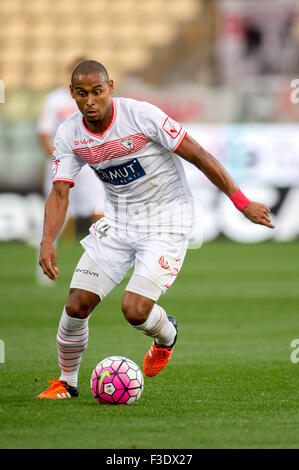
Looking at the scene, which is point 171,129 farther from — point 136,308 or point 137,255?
point 136,308

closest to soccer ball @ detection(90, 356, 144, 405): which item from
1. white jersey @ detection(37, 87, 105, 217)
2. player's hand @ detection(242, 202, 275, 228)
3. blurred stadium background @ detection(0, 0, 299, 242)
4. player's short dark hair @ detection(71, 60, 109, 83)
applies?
player's hand @ detection(242, 202, 275, 228)

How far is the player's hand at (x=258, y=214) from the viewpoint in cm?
532

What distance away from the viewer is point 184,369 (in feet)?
22.1

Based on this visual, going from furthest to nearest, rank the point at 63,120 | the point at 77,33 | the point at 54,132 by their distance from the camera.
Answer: the point at 77,33 → the point at 54,132 → the point at 63,120

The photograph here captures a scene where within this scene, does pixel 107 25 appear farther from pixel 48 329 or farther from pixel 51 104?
pixel 48 329

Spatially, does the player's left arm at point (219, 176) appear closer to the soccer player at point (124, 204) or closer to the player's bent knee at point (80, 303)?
the soccer player at point (124, 204)

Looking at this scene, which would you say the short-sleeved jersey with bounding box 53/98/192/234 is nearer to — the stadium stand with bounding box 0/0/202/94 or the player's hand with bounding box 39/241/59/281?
the player's hand with bounding box 39/241/59/281

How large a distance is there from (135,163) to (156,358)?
4.37 feet

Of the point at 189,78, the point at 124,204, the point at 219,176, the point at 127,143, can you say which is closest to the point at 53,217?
the point at 124,204

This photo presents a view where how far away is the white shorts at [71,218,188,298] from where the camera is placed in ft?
18.6

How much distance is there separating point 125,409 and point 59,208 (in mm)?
1289

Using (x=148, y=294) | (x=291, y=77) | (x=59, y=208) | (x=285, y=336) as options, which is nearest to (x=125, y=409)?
(x=148, y=294)

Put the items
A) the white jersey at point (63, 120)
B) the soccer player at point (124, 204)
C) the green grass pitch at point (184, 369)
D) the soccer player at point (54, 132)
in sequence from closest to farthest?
the green grass pitch at point (184, 369) → the soccer player at point (124, 204) → the soccer player at point (54, 132) → the white jersey at point (63, 120)

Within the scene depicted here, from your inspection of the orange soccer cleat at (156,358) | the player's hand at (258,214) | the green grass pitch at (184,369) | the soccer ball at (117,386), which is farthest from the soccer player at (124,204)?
the green grass pitch at (184,369)
